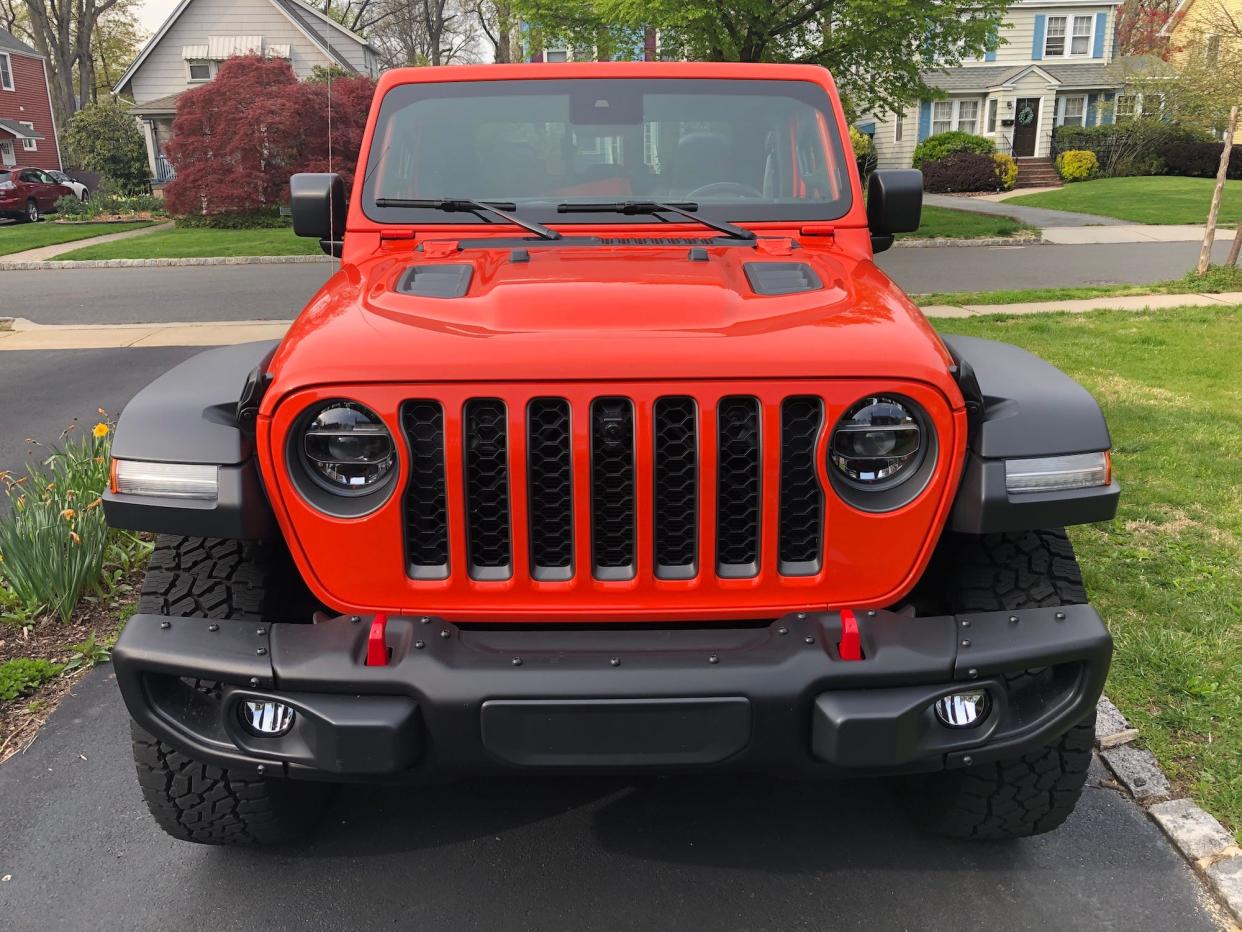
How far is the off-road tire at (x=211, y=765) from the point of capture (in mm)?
2279

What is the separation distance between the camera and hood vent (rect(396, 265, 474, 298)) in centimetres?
246

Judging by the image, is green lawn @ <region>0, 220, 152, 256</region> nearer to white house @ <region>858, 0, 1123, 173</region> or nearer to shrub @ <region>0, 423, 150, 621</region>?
shrub @ <region>0, 423, 150, 621</region>

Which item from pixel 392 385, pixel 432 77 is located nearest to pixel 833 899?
pixel 392 385

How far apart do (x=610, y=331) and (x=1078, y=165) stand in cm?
3487

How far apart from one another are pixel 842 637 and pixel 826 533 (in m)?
0.21

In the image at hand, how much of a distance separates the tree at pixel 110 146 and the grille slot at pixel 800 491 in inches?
1361

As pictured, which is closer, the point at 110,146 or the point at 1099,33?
the point at 110,146

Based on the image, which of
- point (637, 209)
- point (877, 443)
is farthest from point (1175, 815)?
point (637, 209)

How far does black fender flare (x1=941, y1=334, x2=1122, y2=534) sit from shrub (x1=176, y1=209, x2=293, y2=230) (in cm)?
2329

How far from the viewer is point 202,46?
1480 inches

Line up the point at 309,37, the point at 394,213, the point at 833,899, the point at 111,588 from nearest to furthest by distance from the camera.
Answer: the point at 833,899, the point at 394,213, the point at 111,588, the point at 309,37

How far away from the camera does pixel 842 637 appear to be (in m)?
2.04

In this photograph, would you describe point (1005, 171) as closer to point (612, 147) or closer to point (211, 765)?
point (612, 147)

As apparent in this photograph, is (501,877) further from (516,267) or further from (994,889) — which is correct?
(516,267)
